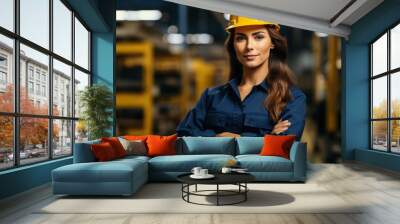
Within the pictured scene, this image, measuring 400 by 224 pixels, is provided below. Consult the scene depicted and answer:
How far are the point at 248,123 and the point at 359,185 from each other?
278cm

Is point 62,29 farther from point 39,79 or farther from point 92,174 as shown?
point 92,174

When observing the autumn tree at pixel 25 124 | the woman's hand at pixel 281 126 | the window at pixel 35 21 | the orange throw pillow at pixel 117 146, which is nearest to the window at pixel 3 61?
the autumn tree at pixel 25 124

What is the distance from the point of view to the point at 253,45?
8.54 m

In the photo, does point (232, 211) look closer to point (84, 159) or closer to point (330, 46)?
point (84, 159)

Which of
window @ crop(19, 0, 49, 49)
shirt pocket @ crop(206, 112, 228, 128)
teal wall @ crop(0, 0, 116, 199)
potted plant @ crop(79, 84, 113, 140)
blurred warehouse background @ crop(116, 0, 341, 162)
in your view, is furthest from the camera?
blurred warehouse background @ crop(116, 0, 341, 162)

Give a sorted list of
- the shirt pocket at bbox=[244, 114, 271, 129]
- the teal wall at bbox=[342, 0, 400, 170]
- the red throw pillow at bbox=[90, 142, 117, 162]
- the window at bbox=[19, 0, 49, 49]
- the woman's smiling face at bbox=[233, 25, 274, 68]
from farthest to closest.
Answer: the teal wall at bbox=[342, 0, 400, 170] → the woman's smiling face at bbox=[233, 25, 274, 68] → the shirt pocket at bbox=[244, 114, 271, 129] → the red throw pillow at bbox=[90, 142, 117, 162] → the window at bbox=[19, 0, 49, 49]

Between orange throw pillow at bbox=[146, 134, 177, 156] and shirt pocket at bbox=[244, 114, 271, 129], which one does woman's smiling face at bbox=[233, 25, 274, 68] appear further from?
orange throw pillow at bbox=[146, 134, 177, 156]

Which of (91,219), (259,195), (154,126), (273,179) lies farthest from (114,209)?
(154,126)

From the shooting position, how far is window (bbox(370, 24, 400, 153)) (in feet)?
26.6

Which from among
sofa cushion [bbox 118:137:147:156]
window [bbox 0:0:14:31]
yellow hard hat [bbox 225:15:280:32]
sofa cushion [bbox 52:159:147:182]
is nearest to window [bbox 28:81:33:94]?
window [bbox 0:0:14:31]

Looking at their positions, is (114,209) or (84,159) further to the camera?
(84,159)

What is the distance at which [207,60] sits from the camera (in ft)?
28.5

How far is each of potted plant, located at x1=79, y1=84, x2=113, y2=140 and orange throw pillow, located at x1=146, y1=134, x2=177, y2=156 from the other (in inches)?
68.2

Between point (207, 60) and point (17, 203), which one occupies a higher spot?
point (207, 60)
